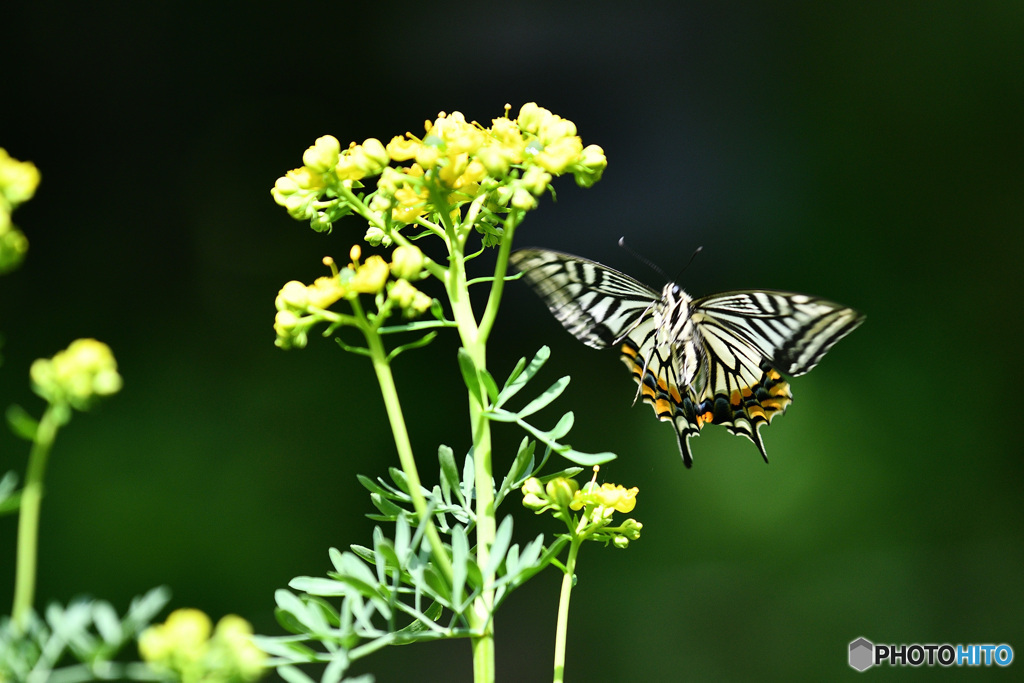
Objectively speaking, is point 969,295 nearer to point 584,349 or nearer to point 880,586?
point 880,586

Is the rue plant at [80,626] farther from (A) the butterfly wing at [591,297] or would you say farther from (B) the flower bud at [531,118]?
(A) the butterfly wing at [591,297]

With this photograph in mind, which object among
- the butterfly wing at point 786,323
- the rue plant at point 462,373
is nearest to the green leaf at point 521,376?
the rue plant at point 462,373

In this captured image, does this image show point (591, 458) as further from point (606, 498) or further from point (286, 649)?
point (286, 649)

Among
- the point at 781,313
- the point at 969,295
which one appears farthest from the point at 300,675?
the point at 969,295

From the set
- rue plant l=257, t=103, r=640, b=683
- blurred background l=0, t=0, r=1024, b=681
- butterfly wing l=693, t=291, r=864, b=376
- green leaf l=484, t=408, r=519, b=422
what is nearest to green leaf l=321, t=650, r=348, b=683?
rue plant l=257, t=103, r=640, b=683

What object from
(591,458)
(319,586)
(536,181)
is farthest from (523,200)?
(319,586)

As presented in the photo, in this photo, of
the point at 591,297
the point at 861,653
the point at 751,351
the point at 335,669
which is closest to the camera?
the point at 335,669

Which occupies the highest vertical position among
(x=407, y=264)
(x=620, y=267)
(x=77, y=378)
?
(x=620, y=267)
